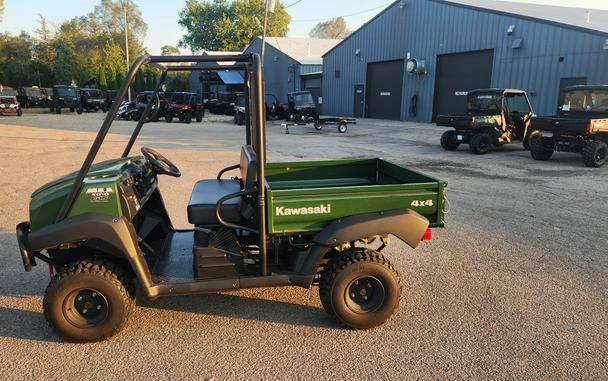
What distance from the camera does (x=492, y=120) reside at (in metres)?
13.0

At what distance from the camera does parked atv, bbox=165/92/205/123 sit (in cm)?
2509

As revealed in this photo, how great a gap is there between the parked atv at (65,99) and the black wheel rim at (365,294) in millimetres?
33432

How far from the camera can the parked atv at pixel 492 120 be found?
13.0m

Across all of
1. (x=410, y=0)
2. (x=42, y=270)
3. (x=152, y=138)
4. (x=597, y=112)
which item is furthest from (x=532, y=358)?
(x=410, y=0)

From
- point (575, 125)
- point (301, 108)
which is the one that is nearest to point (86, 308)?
point (575, 125)

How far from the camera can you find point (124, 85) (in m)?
2.93

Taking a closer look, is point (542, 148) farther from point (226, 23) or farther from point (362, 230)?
point (226, 23)

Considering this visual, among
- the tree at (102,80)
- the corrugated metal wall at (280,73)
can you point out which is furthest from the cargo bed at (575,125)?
the tree at (102,80)

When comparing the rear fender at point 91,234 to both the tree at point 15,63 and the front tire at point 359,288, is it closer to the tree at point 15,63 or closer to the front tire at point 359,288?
the front tire at point 359,288

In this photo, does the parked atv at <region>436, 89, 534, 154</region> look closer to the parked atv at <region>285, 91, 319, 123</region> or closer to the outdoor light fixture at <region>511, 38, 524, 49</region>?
the outdoor light fixture at <region>511, 38, 524, 49</region>

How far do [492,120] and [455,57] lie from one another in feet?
34.2

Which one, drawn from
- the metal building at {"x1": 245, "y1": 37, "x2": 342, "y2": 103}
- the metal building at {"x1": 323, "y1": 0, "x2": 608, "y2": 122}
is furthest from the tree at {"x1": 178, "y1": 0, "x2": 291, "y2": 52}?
the metal building at {"x1": 323, "y1": 0, "x2": 608, "y2": 122}

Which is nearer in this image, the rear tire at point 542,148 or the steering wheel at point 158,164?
the steering wheel at point 158,164

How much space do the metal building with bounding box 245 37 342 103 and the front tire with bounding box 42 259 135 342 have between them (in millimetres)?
32805
